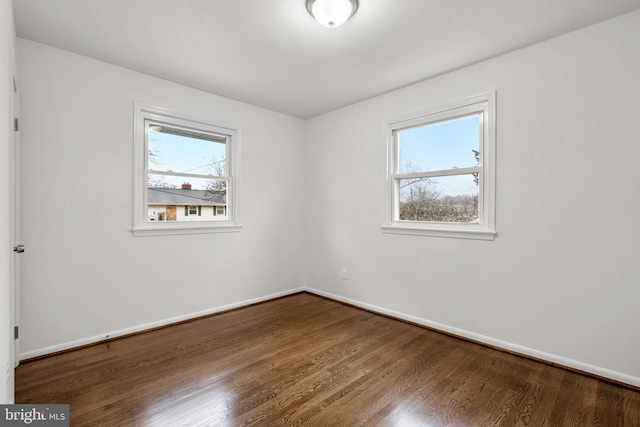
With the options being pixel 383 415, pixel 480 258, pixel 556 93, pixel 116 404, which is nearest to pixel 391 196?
pixel 480 258

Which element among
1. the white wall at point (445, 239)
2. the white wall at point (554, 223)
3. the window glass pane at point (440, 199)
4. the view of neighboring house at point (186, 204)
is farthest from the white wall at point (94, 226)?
the white wall at point (554, 223)

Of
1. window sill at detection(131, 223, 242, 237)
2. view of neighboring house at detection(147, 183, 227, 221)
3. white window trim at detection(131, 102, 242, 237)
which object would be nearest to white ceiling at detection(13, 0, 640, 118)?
white window trim at detection(131, 102, 242, 237)

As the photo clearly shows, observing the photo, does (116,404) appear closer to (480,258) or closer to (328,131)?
(480,258)

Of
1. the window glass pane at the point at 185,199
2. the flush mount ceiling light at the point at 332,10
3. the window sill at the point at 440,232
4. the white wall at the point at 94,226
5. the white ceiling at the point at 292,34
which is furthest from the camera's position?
the window glass pane at the point at 185,199

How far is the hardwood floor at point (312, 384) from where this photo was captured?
185cm

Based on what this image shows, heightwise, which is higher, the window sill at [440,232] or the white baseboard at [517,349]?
the window sill at [440,232]

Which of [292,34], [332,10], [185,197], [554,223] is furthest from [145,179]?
[554,223]

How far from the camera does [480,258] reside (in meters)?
2.91

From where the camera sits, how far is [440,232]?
3.19 m

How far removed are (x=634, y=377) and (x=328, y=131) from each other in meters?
3.73

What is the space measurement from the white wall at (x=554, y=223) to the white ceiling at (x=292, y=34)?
0.77 feet

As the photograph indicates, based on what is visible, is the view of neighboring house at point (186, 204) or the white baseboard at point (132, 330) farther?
the view of neighboring house at point (186, 204)

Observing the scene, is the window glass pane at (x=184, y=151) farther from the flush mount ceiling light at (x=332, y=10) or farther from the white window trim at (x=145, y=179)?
the flush mount ceiling light at (x=332, y=10)

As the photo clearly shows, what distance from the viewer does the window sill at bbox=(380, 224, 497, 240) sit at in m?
2.88
